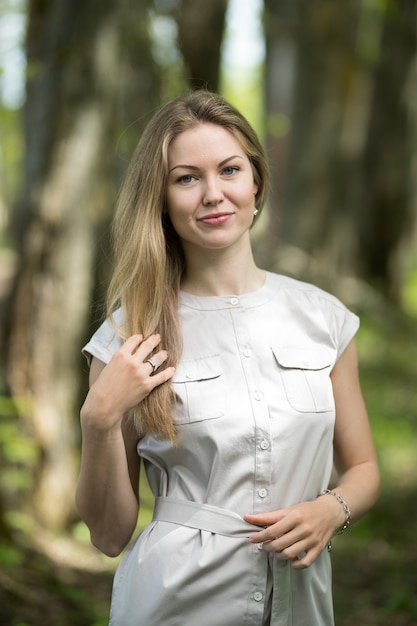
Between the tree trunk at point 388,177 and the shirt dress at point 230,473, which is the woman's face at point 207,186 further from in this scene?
the tree trunk at point 388,177

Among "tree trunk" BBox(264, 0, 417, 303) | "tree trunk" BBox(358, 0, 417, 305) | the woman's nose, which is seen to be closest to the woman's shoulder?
the woman's nose

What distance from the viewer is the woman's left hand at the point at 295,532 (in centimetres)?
242

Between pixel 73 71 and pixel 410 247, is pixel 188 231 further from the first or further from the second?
pixel 410 247

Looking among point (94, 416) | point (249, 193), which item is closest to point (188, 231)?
point (249, 193)

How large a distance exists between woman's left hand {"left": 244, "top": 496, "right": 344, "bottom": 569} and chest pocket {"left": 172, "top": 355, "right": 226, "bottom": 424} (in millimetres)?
314

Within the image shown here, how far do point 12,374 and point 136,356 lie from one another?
3.93 meters

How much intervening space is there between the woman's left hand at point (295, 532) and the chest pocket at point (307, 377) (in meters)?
0.29

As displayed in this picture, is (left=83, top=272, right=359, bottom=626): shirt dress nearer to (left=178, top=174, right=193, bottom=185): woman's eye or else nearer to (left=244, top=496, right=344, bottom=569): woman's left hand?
(left=244, top=496, right=344, bottom=569): woman's left hand

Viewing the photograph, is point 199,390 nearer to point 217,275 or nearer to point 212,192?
point 217,275

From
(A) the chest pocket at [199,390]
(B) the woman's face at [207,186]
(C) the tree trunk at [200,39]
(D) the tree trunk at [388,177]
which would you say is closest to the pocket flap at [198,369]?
(A) the chest pocket at [199,390]

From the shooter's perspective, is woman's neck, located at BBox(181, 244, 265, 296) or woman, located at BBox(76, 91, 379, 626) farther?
woman's neck, located at BBox(181, 244, 265, 296)

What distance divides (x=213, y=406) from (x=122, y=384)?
27cm

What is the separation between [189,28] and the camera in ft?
19.2

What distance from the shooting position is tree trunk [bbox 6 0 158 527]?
602 cm
